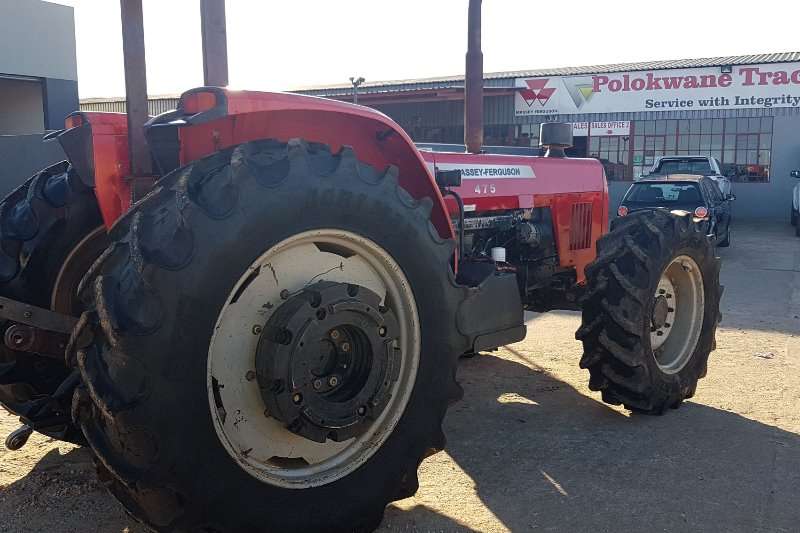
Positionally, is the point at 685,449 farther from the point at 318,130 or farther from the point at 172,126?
the point at 172,126

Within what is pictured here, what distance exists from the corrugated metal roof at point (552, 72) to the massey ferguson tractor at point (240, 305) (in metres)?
21.4

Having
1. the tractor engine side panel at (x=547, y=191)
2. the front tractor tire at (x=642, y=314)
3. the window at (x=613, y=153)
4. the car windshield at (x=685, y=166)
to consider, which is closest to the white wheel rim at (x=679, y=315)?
the front tractor tire at (x=642, y=314)

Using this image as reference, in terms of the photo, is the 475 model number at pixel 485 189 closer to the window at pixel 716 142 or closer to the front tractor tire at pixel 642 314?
the front tractor tire at pixel 642 314

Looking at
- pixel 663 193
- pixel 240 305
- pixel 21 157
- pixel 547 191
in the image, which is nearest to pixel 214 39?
pixel 240 305

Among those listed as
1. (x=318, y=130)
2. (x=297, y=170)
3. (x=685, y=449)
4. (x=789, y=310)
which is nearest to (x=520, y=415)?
(x=685, y=449)

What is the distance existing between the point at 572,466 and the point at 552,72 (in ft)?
78.6

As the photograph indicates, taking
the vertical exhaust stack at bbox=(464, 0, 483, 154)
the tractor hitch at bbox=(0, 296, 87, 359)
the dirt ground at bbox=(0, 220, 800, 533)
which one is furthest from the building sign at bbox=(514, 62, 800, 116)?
the tractor hitch at bbox=(0, 296, 87, 359)

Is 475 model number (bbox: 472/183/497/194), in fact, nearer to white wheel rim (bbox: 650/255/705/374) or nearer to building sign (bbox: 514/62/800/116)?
white wheel rim (bbox: 650/255/705/374)

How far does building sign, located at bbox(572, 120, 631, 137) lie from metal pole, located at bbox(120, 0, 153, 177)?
22503mm

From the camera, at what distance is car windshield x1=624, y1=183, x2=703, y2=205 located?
14.5 meters

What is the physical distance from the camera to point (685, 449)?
4.25 meters

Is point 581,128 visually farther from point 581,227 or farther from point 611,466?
point 611,466

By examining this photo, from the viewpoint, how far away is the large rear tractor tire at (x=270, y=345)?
2.26 metres

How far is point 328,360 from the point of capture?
2885 mm
